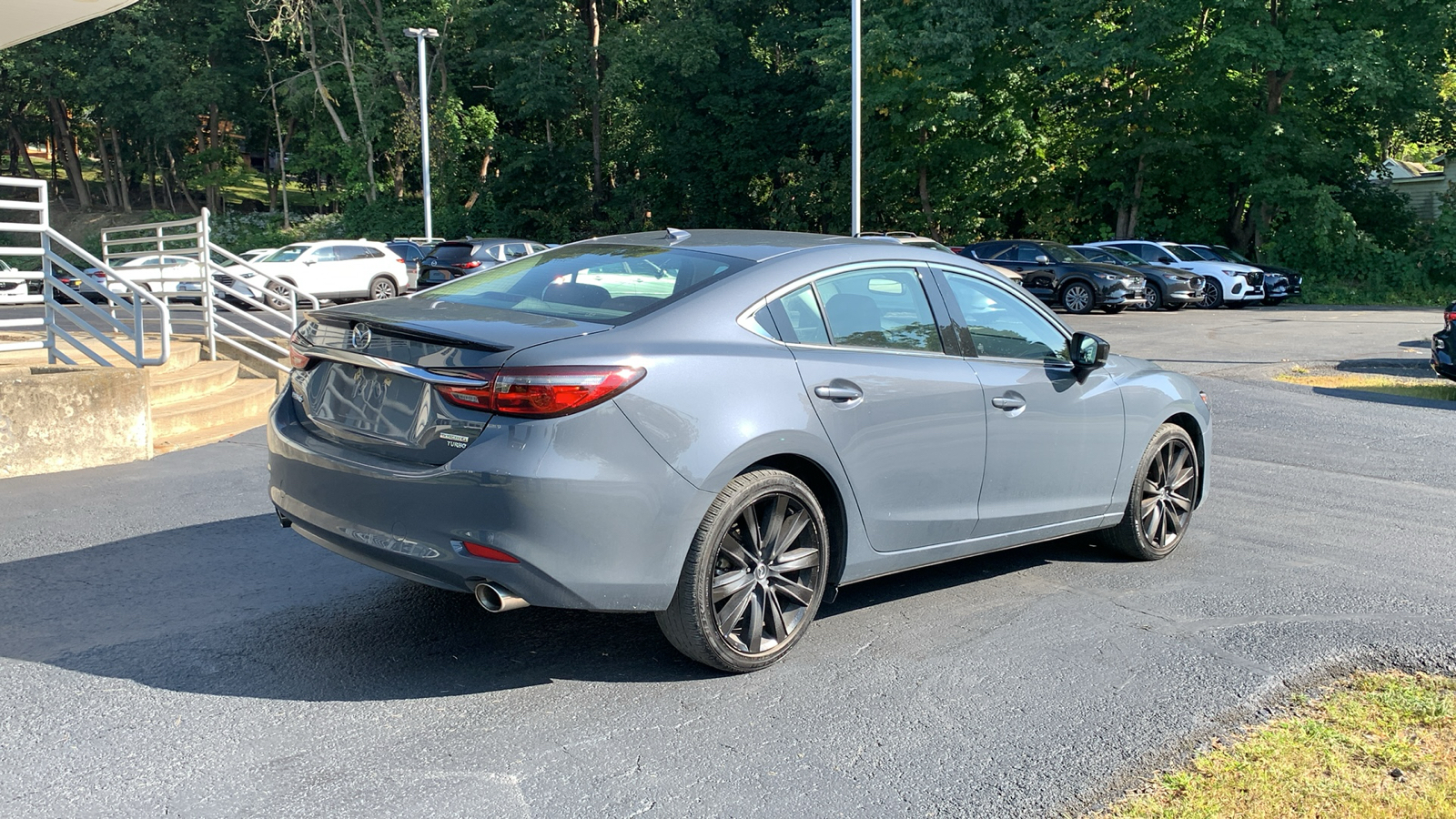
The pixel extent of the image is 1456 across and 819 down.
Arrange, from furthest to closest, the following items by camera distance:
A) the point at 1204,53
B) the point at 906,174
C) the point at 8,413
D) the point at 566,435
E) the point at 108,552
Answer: the point at 906,174 < the point at 1204,53 < the point at 8,413 < the point at 108,552 < the point at 566,435

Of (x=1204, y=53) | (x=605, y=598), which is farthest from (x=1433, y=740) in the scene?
(x=1204, y=53)

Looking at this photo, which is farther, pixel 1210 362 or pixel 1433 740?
pixel 1210 362

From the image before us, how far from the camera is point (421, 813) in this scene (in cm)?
338

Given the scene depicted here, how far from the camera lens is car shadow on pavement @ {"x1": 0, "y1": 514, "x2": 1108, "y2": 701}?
4.43 metres

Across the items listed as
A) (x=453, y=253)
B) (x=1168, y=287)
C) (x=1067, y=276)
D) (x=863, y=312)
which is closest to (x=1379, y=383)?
(x=1067, y=276)

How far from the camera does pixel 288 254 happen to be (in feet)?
93.4

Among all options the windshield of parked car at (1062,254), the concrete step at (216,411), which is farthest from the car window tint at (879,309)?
the windshield of parked car at (1062,254)

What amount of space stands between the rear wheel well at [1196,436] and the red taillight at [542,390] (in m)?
3.62

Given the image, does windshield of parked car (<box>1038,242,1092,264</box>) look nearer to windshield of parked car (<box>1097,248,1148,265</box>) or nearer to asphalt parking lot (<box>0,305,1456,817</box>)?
windshield of parked car (<box>1097,248,1148,265</box>)

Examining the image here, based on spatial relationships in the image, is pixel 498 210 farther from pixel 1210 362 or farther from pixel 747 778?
pixel 747 778

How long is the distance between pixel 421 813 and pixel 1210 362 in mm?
14988

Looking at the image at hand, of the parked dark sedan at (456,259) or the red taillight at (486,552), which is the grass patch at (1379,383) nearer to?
the red taillight at (486,552)

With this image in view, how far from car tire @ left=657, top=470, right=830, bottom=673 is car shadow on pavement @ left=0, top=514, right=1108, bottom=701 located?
22cm

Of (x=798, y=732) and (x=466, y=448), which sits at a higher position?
(x=466, y=448)
